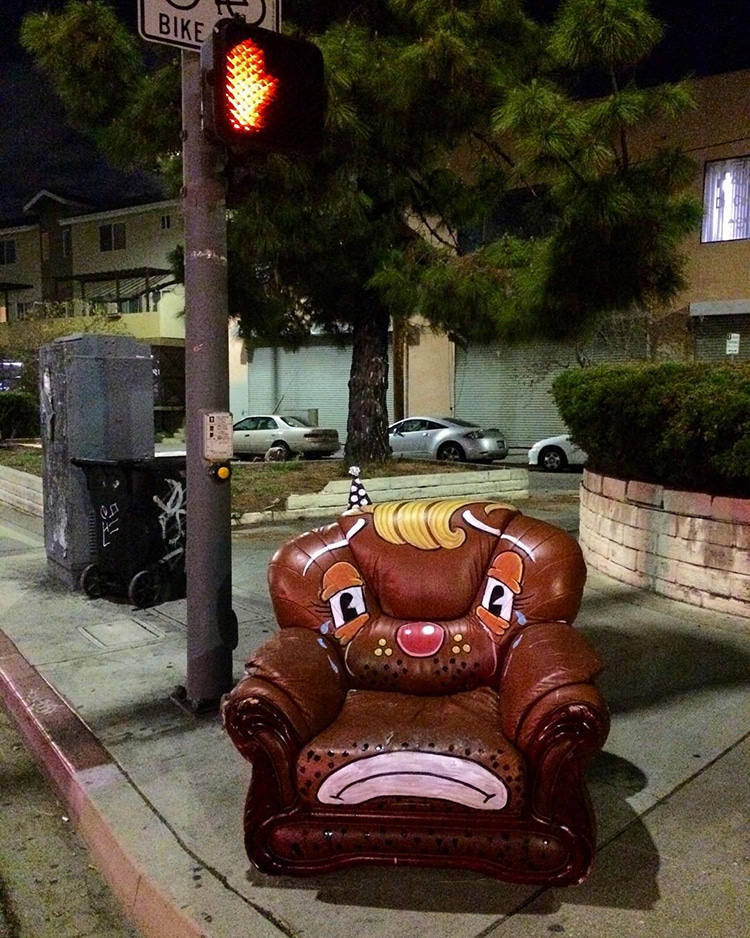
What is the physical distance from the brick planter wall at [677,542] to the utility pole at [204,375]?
3576 mm

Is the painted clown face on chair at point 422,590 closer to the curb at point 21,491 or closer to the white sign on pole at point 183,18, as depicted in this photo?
the white sign on pole at point 183,18

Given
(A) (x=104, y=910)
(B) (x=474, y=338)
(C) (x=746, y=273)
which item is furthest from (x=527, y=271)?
(C) (x=746, y=273)

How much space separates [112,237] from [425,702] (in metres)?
40.7

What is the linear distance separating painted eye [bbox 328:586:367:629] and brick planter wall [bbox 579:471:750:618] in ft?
11.2

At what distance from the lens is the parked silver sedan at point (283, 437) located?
2281 cm

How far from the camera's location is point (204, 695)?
4613 millimetres

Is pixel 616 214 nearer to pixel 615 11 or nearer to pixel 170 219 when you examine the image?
pixel 615 11

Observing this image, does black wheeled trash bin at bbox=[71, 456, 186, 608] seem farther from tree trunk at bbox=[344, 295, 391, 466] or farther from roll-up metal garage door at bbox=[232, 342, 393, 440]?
roll-up metal garage door at bbox=[232, 342, 393, 440]

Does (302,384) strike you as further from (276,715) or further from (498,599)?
(276,715)

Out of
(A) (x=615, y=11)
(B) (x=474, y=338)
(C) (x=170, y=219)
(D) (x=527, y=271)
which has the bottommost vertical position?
(B) (x=474, y=338)

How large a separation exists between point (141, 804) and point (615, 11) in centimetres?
695

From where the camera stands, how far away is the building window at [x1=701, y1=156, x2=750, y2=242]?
65.2 ft

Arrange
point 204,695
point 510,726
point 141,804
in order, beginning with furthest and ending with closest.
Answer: point 204,695 < point 141,804 < point 510,726

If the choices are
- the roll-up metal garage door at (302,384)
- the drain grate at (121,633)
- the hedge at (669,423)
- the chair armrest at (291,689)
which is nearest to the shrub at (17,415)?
the roll-up metal garage door at (302,384)
